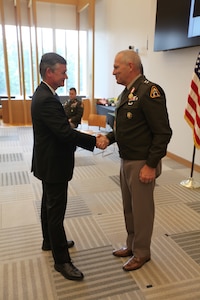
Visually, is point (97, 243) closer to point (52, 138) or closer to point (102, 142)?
point (102, 142)

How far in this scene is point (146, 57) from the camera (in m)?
5.90

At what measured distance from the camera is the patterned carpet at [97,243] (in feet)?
6.07

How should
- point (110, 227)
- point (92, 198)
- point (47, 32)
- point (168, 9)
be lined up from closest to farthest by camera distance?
point (110, 227) < point (92, 198) < point (168, 9) < point (47, 32)

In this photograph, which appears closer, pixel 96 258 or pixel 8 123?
pixel 96 258

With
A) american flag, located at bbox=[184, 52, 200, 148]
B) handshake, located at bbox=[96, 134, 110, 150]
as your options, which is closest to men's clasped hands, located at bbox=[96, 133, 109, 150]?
handshake, located at bbox=[96, 134, 110, 150]

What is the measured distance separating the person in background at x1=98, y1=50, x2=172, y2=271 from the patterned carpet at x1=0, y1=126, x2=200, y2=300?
0.21 metres

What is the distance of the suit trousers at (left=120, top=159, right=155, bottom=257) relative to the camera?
186 centimetres

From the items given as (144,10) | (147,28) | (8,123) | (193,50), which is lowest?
(8,123)

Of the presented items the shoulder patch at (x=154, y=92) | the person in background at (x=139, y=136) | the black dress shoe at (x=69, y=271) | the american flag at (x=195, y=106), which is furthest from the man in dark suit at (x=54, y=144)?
the american flag at (x=195, y=106)

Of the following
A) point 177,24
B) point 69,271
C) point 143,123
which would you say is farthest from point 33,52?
point 69,271

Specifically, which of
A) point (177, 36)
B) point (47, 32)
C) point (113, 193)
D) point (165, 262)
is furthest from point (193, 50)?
point (47, 32)

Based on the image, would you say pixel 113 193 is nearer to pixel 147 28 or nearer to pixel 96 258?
pixel 96 258

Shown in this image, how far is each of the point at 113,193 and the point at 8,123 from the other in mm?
6015

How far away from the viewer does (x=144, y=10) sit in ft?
19.4
